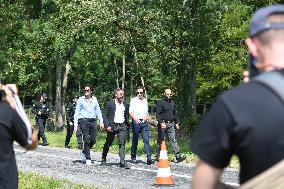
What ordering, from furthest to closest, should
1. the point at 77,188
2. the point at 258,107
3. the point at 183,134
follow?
the point at 183,134
the point at 77,188
the point at 258,107

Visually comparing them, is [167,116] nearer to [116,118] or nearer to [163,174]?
[116,118]

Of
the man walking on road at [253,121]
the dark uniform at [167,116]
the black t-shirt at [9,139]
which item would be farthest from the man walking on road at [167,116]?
the man walking on road at [253,121]

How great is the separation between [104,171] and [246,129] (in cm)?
1223

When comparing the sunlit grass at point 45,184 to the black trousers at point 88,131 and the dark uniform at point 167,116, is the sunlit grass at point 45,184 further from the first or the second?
the dark uniform at point 167,116

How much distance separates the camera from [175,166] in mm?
15773

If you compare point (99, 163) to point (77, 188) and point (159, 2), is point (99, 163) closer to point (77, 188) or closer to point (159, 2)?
point (77, 188)

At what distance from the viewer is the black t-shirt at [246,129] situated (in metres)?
2.45

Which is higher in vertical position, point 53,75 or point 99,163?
point 53,75

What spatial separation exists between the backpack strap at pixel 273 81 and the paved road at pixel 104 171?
788 centimetres

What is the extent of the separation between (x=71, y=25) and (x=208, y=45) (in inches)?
221

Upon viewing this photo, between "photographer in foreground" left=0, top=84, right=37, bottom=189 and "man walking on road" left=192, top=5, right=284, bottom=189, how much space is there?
2132 millimetres

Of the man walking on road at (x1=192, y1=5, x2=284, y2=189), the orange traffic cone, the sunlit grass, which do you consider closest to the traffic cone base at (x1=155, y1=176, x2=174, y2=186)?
the orange traffic cone

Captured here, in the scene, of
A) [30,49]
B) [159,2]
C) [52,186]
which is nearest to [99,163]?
[52,186]

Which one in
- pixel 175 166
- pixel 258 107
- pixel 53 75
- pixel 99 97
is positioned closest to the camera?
pixel 258 107
